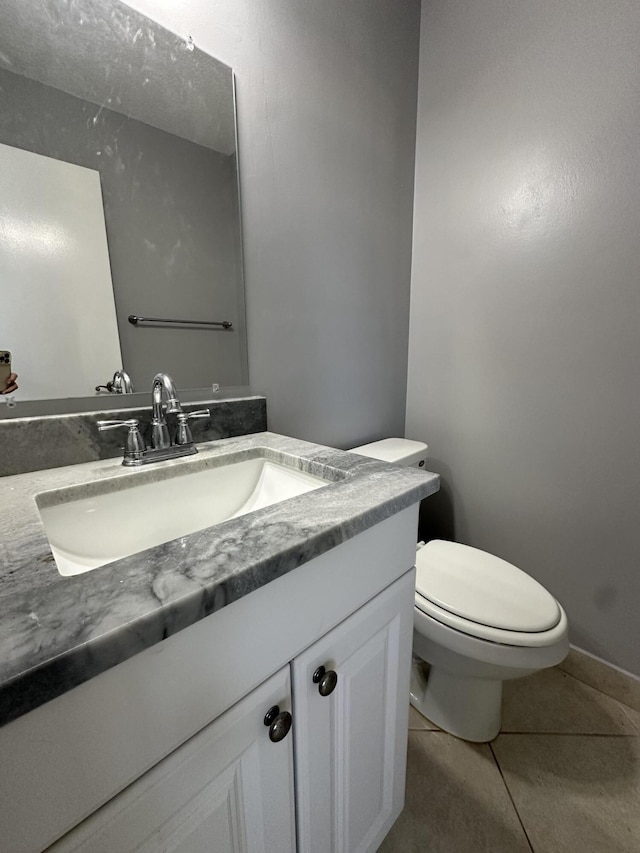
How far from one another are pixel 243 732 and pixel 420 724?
939 millimetres

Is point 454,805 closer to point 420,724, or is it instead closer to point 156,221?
point 420,724

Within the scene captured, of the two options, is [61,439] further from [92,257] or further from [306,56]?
[306,56]

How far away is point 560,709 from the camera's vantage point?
1.12 m

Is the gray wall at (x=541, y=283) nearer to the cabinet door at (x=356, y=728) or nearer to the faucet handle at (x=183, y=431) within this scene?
the cabinet door at (x=356, y=728)

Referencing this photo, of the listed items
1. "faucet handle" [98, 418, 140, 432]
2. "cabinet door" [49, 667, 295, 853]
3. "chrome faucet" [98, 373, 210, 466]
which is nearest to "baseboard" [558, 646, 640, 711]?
"cabinet door" [49, 667, 295, 853]

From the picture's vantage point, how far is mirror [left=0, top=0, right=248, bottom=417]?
675 millimetres

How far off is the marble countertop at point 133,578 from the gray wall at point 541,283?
0.84 metres

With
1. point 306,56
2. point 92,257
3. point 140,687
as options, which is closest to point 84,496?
point 140,687

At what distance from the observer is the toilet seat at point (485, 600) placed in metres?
0.82

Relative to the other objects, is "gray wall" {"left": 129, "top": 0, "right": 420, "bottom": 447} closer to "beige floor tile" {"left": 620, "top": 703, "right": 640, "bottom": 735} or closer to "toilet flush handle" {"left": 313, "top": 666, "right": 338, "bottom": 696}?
"toilet flush handle" {"left": 313, "top": 666, "right": 338, "bottom": 696}

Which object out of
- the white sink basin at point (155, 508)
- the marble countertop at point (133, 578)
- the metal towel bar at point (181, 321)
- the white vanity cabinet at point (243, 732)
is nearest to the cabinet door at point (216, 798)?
the white vanity cabinet at point (243, 732)

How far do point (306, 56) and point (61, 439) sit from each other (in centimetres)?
122

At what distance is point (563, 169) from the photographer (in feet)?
3.53

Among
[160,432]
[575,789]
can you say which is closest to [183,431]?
[160,432]
